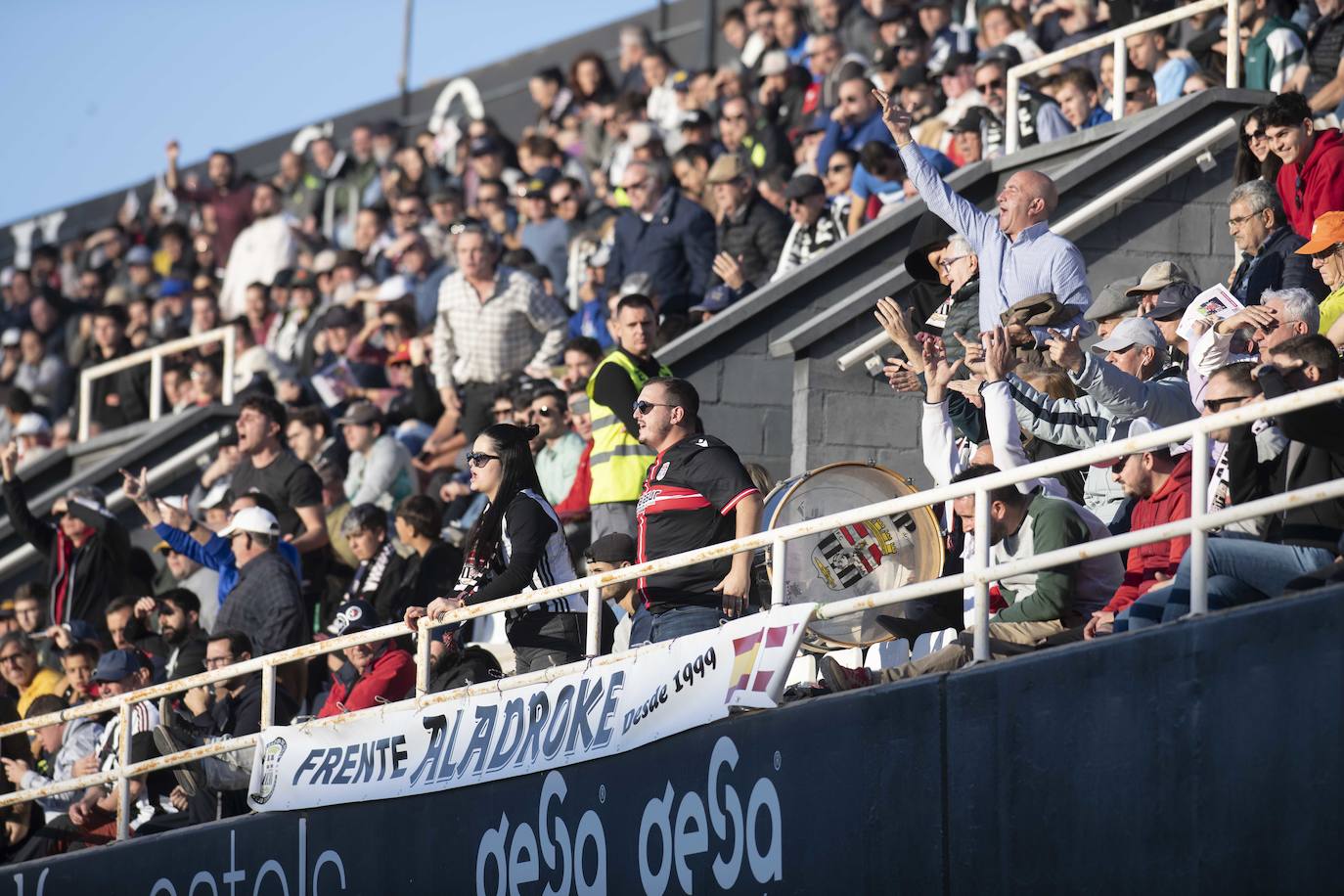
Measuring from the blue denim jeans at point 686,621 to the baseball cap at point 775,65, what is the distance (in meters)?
9.76

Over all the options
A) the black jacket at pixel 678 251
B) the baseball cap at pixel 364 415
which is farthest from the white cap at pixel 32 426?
the black jacket at pixel 678 251

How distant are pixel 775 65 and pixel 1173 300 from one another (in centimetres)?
866

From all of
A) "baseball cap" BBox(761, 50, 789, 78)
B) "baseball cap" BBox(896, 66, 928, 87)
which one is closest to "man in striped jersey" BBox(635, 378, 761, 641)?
"baseball cap" BBox(896, 66, 928, 87)

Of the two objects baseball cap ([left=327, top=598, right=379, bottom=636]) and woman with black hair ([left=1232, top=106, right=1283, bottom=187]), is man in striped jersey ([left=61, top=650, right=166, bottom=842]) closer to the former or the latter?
baseball cap ([left=327, top=598, right=379, bottom=636])

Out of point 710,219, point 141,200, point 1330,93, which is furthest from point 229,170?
point 1330,93

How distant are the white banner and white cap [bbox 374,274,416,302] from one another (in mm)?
7689

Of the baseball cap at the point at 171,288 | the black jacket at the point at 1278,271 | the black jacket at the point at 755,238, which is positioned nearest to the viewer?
the black jacket at the point at 1278,271

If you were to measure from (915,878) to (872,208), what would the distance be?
7474mm

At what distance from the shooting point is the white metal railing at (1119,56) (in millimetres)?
13086

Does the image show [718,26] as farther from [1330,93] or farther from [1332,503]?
[1332,503]

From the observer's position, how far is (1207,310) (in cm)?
979

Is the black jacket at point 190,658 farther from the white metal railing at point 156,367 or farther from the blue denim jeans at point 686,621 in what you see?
the white metal railing at point 156,367

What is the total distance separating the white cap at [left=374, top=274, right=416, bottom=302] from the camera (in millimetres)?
18484

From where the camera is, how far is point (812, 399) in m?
12.9
